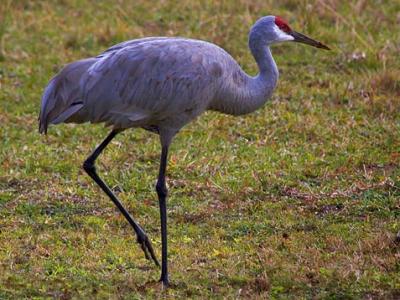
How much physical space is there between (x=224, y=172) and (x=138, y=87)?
1965mm

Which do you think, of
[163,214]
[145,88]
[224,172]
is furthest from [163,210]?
[224,172]

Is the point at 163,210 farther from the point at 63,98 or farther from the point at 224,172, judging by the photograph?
the point at 224,172

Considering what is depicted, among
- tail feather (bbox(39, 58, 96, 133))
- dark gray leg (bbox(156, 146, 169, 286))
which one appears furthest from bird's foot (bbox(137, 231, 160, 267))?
tail feather (bbox(39, 58, 96, 133))

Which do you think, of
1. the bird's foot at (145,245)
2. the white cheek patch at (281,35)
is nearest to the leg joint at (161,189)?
the bird's foot at (145,245)

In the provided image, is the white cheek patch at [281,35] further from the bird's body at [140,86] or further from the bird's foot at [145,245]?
the bird's foot at [145,245]

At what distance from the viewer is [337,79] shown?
10.4m

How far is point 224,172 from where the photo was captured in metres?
8.37

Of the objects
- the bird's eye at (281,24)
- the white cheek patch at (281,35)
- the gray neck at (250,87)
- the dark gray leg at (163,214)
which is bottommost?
the dark gray leg at (163,214)

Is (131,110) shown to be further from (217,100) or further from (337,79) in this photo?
(337,79)

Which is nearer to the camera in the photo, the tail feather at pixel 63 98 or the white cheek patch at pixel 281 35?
the tail feather at pixel 63 98

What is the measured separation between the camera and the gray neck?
6.83 meters

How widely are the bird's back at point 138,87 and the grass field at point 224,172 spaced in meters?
0.91

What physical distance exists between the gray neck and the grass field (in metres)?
0.90

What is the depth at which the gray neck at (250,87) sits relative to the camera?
6828 mm
